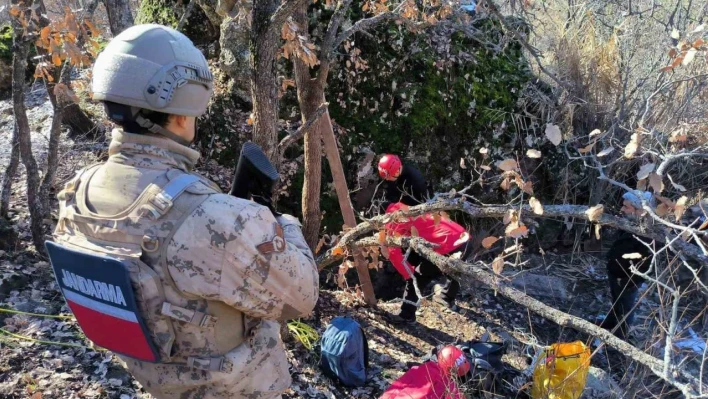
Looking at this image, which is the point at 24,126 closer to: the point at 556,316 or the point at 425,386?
the point at 425,386

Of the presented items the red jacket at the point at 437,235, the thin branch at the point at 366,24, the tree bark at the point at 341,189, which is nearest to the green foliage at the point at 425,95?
the tree bark at the point at 341,189

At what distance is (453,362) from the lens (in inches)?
137

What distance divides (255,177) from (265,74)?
1.08 m

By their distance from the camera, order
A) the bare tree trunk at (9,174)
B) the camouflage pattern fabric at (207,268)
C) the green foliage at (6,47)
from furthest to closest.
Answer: the green foliage at (6,47) < the bare tree trunk at (9,174) < the camouflage pattern fabric at (207,268)

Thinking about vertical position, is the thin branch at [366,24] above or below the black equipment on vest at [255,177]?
above

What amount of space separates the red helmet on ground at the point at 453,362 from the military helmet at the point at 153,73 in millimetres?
2358

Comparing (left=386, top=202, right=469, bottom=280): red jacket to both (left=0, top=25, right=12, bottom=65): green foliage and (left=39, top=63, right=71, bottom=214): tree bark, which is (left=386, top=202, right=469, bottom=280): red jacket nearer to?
(left=39, top=63, right=71, bottom=214): tree bark

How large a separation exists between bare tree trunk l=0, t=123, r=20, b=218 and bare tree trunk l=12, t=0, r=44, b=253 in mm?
101

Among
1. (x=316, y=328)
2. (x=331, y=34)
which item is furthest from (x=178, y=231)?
(x=316, y=328)

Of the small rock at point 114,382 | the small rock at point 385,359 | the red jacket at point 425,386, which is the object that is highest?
the small rock at point 114,382

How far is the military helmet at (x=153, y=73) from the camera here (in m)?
1.80

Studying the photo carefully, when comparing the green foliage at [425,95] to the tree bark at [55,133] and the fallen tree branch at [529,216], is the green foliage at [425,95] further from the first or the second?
the tree bark at [55,133]

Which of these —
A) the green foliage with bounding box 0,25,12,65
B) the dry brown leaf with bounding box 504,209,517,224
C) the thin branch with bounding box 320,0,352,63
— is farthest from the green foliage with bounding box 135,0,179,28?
the dry brown leaf with bounding box 504,209,517,224

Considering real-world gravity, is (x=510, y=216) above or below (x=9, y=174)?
above
